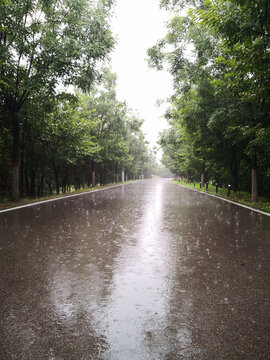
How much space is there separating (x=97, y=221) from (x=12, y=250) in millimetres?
3640

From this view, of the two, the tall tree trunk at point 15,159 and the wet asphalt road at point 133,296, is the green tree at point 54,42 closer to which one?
the tall tree trunk at point 15,159

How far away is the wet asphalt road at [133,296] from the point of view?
2.46m

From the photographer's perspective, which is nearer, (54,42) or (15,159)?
(54,42)

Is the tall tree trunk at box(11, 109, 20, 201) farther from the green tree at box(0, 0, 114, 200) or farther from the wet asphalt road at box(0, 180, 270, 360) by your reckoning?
the wet asphalt road at box(0, 180, 270, 360)

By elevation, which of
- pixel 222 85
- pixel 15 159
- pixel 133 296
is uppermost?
pixel 222 85

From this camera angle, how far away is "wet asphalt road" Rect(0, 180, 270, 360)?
246cm

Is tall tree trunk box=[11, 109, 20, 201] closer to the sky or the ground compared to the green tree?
closer to the ground

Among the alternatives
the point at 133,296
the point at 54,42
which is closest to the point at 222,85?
the point at 54,42

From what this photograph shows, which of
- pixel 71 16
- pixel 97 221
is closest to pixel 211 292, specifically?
pixel 97 221

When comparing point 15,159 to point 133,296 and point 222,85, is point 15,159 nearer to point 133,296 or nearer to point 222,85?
point 222,85

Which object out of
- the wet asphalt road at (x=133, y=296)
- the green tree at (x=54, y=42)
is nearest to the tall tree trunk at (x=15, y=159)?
the green tree at (x=54, y=42)

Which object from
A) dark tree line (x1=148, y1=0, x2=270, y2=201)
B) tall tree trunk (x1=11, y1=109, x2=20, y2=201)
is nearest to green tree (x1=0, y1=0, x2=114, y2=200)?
tall tree trunk (x1=11, y1=109, x2=20, y2=201)

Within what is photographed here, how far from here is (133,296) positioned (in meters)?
3.50

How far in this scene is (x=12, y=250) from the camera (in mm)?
5531
